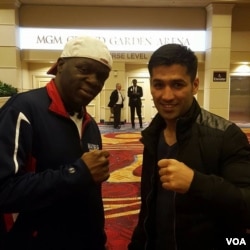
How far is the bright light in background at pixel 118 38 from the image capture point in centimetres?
1122

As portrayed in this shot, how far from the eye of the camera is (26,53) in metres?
11.3

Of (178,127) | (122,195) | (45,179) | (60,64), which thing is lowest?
(122,195)

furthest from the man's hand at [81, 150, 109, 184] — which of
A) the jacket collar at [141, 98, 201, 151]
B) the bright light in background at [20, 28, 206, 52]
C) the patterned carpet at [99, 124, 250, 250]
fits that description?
the bright light in background at [20, 28, 206, 52]

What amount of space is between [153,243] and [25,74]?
1142 centimetres

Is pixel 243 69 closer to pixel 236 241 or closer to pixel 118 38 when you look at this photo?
pixel 118 38

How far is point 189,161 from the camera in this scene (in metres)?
1.32

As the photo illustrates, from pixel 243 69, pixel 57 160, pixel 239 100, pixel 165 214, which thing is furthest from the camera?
pixel 239 100

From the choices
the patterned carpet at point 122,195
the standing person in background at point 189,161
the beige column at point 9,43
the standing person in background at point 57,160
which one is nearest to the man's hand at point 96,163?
the standing person in background at point 57,160

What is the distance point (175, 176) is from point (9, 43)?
10736 mm

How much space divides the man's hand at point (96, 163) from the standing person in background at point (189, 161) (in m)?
0.21

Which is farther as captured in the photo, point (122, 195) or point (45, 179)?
point (122, 195)

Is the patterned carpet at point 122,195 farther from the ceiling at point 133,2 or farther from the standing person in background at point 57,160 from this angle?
the ceiling at point 133,2

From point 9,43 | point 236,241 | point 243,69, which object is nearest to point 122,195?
point 236,241

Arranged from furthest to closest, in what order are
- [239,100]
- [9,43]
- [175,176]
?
[239,100] → [9,43] → [175,176]
